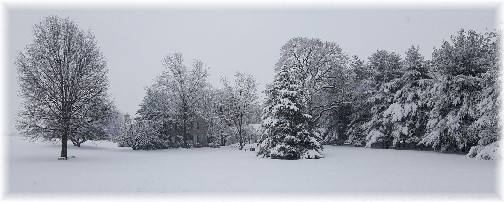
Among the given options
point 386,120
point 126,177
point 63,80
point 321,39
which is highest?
point 321,39

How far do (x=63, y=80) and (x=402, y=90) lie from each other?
31.6 m

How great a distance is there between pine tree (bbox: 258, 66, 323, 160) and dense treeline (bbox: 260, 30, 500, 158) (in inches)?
4.7

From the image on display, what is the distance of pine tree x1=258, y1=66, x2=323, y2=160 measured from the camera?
2709 cm

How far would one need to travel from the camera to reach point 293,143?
27.4 m

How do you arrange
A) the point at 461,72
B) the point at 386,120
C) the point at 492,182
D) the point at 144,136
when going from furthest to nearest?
the point at 144,136
the point at 386,120
the point at 461,72
the point at 492,182

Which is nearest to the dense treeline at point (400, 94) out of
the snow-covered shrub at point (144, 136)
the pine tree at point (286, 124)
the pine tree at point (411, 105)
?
the pine tree at point (411, 105)

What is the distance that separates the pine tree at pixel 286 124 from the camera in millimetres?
27094

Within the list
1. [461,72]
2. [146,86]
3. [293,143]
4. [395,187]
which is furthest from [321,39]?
[395,187]

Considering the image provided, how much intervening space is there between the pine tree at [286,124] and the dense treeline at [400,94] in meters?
0.12

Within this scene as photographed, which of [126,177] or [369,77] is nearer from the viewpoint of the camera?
[126,177]

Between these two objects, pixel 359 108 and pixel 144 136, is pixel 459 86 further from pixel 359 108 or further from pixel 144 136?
pixel 144 136

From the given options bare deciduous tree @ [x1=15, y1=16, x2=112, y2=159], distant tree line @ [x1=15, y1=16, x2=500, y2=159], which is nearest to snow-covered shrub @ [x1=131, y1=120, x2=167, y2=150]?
distant tree line @ [x1=15, y1=16, x2=500, y2=159]

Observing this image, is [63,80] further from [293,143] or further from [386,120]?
[386,120]

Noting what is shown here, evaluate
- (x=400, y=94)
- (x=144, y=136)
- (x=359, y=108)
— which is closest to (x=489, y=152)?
(x=400, y=94)
